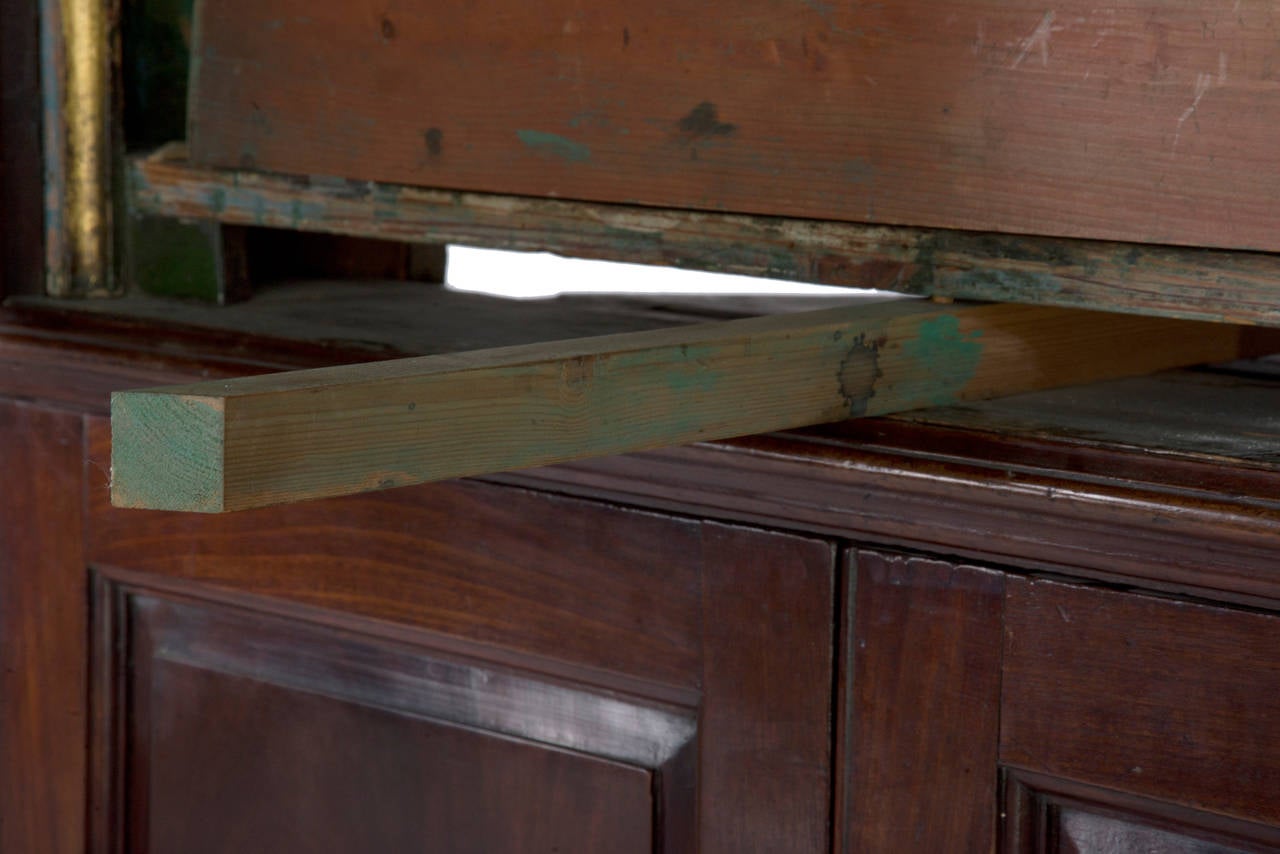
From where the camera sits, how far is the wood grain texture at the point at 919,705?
2.61 ft

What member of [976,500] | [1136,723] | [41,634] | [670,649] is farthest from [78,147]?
[1136,723]

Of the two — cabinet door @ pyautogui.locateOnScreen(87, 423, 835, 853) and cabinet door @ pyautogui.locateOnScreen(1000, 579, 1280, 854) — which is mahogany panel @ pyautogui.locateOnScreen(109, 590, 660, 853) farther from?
cabinet door @ pyautogui.locateOnScreen(1000, 579, 1280, 854)

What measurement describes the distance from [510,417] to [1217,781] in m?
0.36

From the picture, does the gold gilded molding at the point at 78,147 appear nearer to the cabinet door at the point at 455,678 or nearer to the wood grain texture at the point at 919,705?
the cabinet door at the point at 455,678

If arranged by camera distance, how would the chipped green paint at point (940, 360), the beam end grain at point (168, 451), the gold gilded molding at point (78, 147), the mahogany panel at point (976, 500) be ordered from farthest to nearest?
the gold gilded molding at point (78, 147) → the chipped green paint at point (940, 360) → the mahogany panel at point (976, 500) → the beam end grain at point (168, 451)

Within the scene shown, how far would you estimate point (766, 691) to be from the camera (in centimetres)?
86

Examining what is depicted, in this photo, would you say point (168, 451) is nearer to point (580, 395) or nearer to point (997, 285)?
point (580, 395)

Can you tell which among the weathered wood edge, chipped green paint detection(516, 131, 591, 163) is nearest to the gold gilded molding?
the weathered wood edge

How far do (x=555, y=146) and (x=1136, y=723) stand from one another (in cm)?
47

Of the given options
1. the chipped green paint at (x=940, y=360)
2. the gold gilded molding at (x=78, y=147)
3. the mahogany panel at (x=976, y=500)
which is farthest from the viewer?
the gold gilded molding at (x=78, y=147)

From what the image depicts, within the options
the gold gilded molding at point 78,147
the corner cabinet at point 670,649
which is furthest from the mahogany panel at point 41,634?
the gold gilded molding at point 78,147

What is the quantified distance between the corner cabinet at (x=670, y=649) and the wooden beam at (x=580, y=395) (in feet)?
0.10

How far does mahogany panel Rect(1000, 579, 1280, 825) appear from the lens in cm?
73

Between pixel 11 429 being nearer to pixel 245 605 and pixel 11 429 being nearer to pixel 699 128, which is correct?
pixel 245 605
